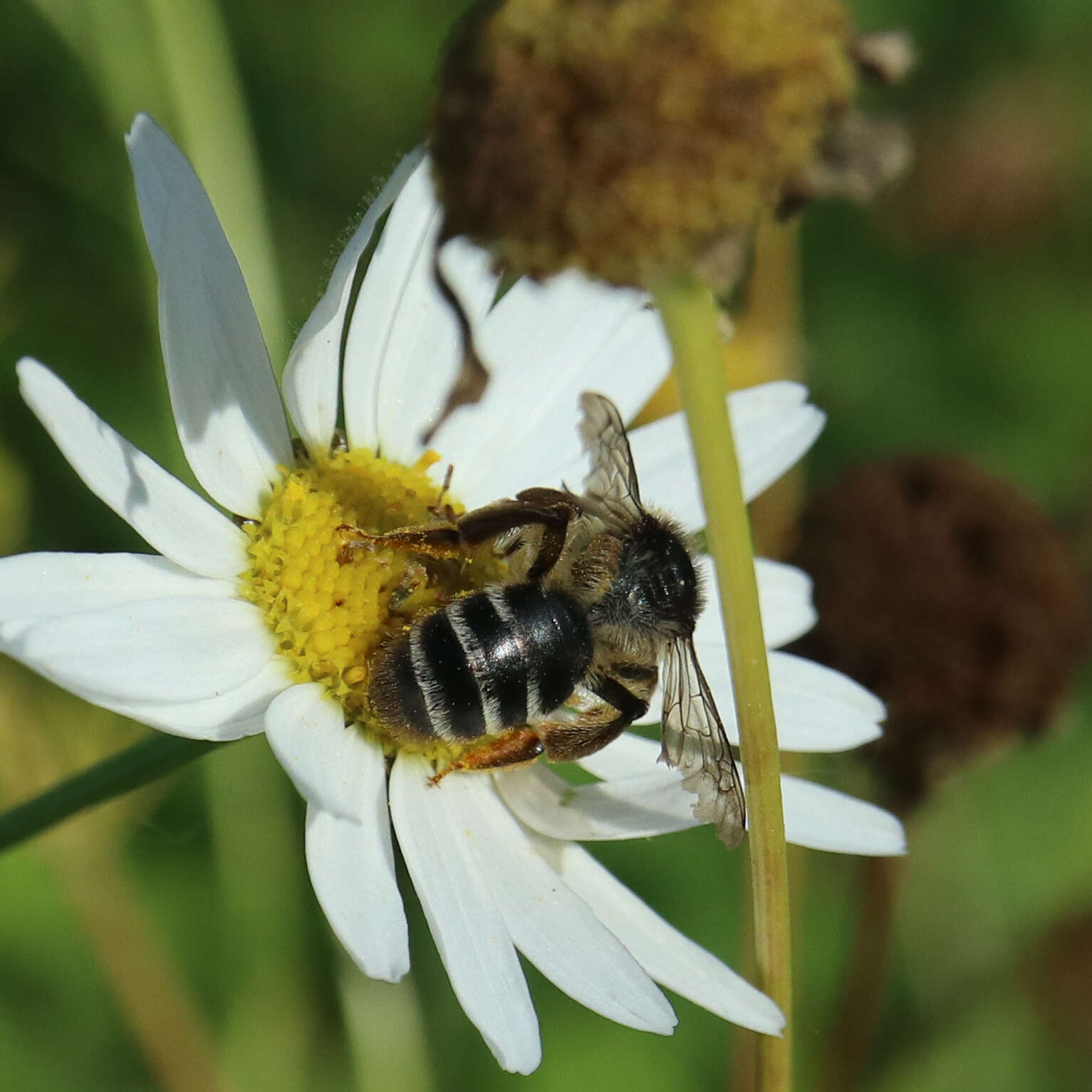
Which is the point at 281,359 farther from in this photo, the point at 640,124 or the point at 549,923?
the point at 640,124

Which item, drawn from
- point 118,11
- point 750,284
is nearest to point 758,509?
point 750,284

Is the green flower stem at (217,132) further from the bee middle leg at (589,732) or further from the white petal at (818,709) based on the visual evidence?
the white petal at (818,709)

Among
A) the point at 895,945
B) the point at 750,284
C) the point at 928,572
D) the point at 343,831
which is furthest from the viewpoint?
the point at 895,945

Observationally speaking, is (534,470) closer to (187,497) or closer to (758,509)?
(187,497)

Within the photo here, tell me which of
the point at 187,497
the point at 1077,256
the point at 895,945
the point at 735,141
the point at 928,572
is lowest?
the point at 895,945

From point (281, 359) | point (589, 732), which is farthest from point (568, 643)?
point (281, 359)
